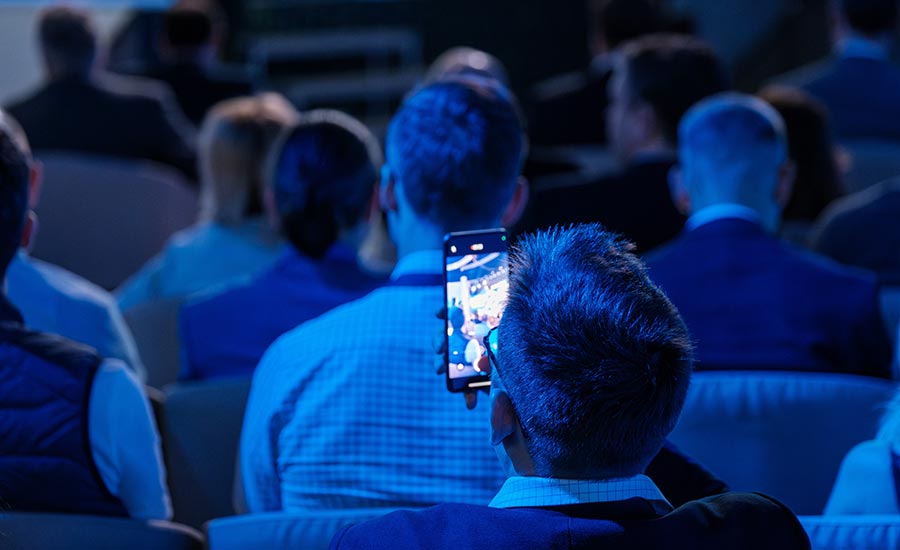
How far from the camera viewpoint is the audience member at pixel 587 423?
4.24 feet

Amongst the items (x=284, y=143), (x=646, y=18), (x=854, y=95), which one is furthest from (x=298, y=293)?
(x=646, y=18)

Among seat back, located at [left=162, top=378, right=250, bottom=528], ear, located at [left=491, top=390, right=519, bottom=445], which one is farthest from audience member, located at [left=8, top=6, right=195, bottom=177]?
ear, located at [left=491, top=390, right=519, bottom=445]

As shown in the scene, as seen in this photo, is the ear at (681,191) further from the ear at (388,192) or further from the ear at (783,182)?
the ear at (388,192)

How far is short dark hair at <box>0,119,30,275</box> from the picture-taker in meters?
2.05

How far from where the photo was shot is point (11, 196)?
2049 millimetres

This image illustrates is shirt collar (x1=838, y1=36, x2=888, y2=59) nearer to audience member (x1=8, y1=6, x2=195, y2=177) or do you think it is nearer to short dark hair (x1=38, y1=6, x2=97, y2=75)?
audience member (x1=8, y1=6, x2=195, y2=177)

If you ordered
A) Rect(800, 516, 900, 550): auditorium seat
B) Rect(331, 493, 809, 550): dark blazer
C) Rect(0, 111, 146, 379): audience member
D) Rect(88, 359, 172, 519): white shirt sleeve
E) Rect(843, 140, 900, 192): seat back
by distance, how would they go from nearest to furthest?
1. Rect(331, 493, 809, 550): dark blazer
2. Rect(800, 516, 900, 550): auditorium seat
3. Rect(88, 359, 172, 519): white shirt sleeve
4. Rect(0, 111, 146, 379): audience member
5. Rect(843, 140, 900, 192): seat back

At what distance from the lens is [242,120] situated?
384 cm

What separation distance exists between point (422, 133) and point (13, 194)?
68 cm

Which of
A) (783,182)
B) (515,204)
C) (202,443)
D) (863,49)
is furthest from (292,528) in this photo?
(863,49)

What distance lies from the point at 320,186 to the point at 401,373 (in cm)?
96

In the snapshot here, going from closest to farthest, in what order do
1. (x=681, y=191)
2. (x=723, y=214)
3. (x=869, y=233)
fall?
(x=723, y=214), (x=681, y=191), (x=869, y=233)

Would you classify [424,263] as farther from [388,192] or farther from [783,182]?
[783,182]

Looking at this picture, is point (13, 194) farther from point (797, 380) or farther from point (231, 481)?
point (797, 380)
